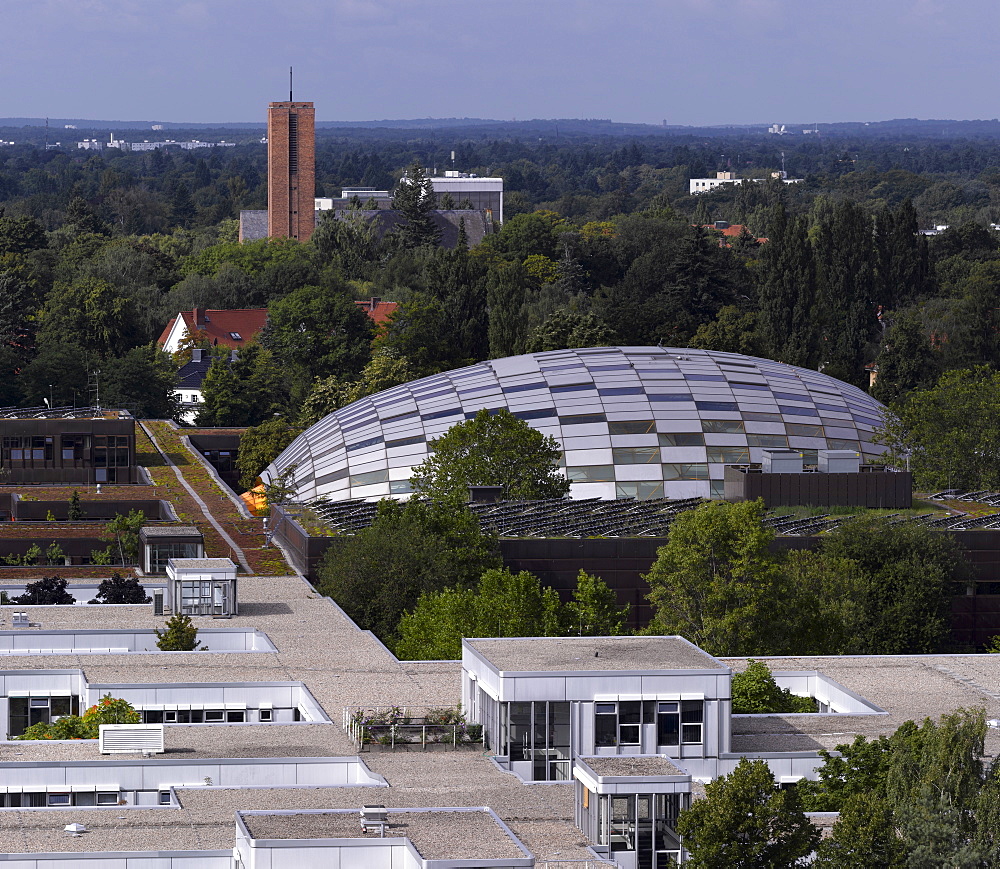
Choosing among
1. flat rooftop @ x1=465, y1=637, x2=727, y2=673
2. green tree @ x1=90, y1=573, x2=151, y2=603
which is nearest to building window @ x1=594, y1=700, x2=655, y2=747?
flat rooftop @ x1=465, y1=637, x2=727, y2=673

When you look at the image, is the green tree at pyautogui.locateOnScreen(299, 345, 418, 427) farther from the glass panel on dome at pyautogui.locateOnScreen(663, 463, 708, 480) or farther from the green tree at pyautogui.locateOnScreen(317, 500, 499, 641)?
the green tree at pyautogui.locateOnScreen(317, 500, 499, 641)

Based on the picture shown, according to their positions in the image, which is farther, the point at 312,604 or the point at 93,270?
the point at 93,270

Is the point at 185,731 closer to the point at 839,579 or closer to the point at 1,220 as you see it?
the point at 839,579

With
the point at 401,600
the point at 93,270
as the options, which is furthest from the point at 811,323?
the point at 401,600

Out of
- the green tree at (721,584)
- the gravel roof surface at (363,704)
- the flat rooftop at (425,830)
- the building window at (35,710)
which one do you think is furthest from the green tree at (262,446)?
the flat rooftop at (425,830)

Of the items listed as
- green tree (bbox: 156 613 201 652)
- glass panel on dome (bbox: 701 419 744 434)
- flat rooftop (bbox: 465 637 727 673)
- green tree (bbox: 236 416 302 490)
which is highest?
flat rooftop (bbox: 465 637 727 673)

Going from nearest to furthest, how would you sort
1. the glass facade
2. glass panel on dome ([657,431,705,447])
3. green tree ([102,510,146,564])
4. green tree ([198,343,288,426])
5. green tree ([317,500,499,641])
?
the glass facade
green tree ([317,500,499,641])
green tree ([102,510,146,564])
glass panel on dome ([657,431,705,447])
green tree ([198,343,288,426])

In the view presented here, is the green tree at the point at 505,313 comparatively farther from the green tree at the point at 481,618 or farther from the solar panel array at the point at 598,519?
the green tree at the point at 481,618
